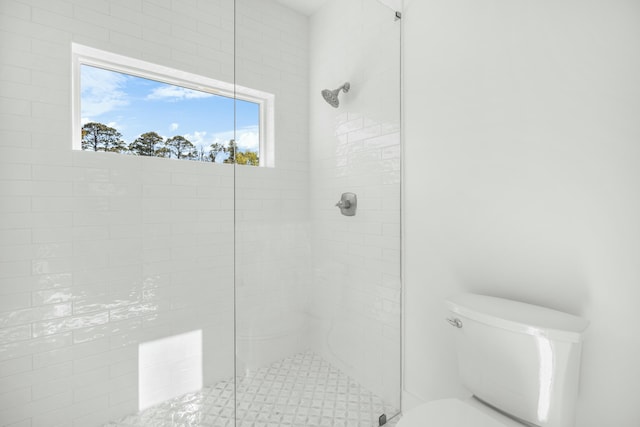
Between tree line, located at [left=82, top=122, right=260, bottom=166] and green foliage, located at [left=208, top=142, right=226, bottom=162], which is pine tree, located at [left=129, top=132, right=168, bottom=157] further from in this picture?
green foliage, located at [left=208, top=142, right=226, bottom=162]

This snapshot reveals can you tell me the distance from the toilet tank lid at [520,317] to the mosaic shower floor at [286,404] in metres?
0.73

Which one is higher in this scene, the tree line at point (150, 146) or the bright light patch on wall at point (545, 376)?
the tree line at point (150, 146)

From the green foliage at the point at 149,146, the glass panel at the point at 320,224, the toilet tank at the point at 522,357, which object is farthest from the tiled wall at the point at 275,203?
the green foliage at the point at 149,146

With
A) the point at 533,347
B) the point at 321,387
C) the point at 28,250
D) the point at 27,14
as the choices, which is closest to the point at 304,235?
the point at 321,387

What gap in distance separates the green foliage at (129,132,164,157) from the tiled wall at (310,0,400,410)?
1086 millimetres

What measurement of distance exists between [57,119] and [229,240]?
1095 mm

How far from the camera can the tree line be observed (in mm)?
1693

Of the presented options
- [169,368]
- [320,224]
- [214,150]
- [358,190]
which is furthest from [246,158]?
[169,368]

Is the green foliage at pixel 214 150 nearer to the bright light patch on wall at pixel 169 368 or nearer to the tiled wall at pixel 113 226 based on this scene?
the tiled wall at pixel 113 226

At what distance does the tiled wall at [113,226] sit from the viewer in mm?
1291

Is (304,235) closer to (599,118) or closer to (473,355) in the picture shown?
(473,355)

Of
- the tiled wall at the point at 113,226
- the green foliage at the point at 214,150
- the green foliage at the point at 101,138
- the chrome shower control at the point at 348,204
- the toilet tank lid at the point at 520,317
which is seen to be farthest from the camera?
the green foliage at the point at 214,150

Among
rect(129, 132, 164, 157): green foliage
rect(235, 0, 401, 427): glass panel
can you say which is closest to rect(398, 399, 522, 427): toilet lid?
rect(235, 0, 401, 427): glass panel

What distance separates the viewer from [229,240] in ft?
6.57
